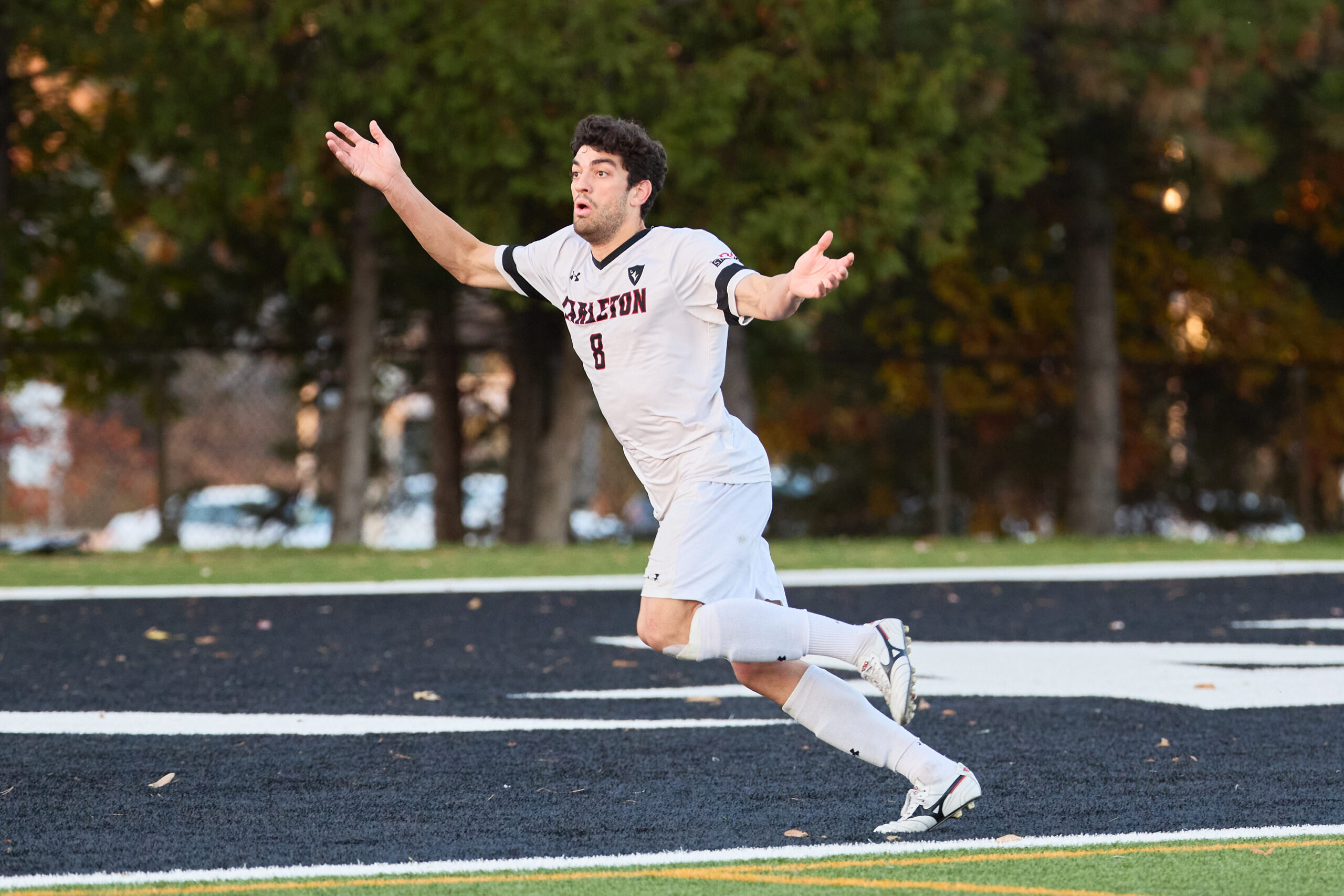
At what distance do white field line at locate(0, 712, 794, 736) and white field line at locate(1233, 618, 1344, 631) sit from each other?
412cm

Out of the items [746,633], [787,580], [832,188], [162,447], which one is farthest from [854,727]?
[162,447]

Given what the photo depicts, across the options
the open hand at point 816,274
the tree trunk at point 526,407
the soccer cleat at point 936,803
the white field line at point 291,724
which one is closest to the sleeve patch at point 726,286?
the open hand at point 816,274

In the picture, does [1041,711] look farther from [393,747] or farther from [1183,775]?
[393,747]

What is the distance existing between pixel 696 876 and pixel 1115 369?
54.1 feet

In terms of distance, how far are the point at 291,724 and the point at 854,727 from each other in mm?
2506

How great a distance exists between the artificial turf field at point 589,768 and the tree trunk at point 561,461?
875 cm

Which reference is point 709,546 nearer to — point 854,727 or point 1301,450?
point 854,727

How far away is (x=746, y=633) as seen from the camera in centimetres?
453

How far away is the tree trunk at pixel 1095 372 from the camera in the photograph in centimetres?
1955

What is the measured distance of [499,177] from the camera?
1599cm

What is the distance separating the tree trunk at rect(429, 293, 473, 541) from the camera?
19906mm

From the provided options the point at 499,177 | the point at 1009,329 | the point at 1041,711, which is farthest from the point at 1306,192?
the point at 1041,711

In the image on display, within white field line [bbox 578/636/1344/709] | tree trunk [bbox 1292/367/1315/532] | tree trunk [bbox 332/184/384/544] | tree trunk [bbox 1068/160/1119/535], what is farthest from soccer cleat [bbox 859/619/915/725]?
tree trunk [bbox 1292/367/1315/532]

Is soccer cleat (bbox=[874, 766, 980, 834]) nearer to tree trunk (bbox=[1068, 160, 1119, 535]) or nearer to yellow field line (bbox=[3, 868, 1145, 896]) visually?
yellow field line (bbox=[3, 868, 1145, 896])
